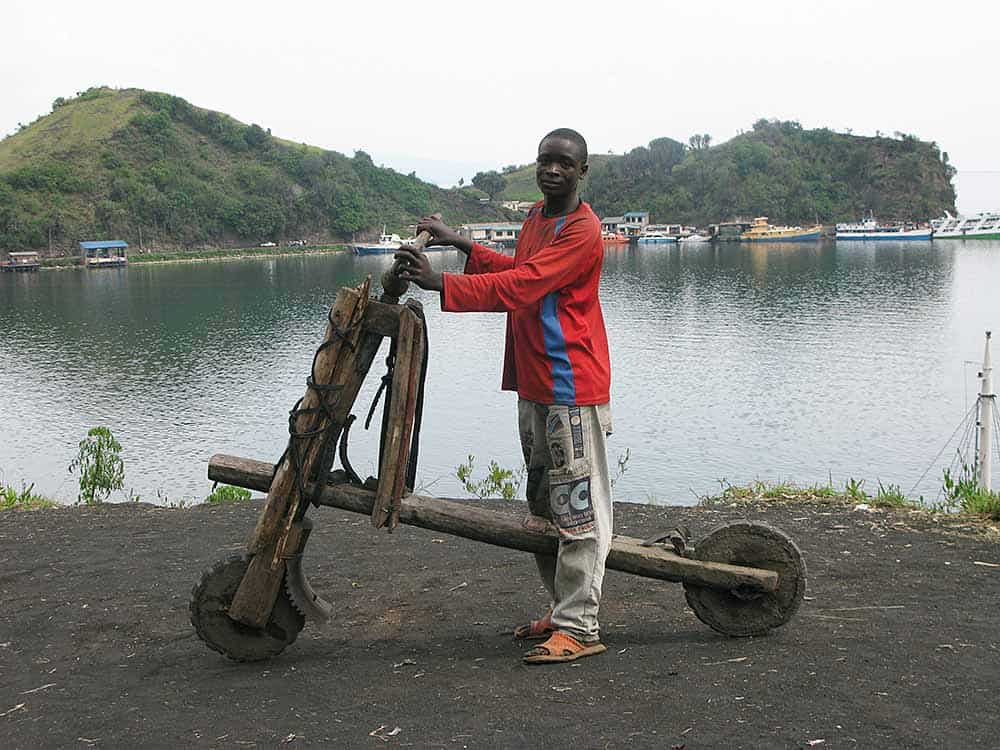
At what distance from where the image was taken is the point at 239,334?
34.4 m

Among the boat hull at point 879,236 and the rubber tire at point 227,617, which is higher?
the boat hull at point 879,236

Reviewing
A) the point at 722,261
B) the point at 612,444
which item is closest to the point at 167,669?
the point at 612,444

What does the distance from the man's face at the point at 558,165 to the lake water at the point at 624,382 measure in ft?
33.4

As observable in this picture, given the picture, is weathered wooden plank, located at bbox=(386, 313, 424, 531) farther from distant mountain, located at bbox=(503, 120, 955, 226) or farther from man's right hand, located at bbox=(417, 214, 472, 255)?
distant mountain, located at bbox=(503, 120, 955, 226)

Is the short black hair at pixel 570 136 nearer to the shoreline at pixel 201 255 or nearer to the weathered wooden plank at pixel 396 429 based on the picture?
the weathered wooden plank at pixel 396 429

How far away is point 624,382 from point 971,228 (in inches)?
4068

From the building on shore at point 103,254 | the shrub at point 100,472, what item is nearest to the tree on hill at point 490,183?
the building on shore at point 103,254

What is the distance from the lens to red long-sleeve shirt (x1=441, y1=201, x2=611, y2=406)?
4176 mm

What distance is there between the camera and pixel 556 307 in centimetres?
436

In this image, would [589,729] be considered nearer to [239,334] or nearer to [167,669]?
[167,669]

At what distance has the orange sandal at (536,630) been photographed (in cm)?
476

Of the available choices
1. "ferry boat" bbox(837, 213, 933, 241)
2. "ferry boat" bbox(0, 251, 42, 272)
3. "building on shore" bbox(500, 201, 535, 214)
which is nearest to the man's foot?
"ferry boat" bbox(0, 251, 42, 272)

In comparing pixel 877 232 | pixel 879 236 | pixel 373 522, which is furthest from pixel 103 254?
pixel 373 522

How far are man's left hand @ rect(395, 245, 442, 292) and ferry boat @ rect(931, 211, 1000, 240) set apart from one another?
119m
